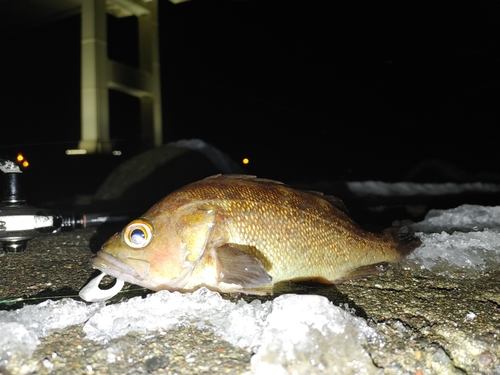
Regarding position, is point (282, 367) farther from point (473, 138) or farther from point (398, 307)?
point (473, 138)

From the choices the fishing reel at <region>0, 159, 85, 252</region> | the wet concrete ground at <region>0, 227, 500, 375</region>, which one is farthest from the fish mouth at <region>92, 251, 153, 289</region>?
the fishing reel at <region>0, 159, 85, 252</region>

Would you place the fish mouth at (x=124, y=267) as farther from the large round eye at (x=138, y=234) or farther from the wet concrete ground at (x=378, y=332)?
the wet concrete ground at (x=378, y=332)

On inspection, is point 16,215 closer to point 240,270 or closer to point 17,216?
point 17,216

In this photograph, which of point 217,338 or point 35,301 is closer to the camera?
point 217,338

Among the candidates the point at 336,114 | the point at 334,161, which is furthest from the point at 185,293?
the point at 336,114

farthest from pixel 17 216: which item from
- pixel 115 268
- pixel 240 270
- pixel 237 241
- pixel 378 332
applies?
pixel 378 332

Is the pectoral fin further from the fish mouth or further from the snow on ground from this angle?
the fish mouth

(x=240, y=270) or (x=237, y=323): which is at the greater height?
(x=240, y=270)
